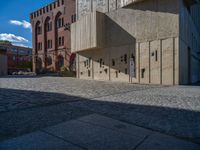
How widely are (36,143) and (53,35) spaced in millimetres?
37905

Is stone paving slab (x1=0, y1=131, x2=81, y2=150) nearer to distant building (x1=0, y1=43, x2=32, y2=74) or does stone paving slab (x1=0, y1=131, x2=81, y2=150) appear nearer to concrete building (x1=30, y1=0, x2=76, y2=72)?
concrete building (x1=30, y1=0, x2=76, y2=72)

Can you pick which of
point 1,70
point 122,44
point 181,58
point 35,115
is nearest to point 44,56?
point 1,70

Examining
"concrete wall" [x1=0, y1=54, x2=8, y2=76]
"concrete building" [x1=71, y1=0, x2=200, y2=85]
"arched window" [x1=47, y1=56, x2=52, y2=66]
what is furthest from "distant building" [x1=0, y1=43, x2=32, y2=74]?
"concrete building" [x1=71, y1=0, x2=200, y2=85]

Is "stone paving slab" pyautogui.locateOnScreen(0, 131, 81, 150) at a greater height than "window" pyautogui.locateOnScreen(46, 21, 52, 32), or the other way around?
"window" pyautogui.locateOnScreen(46, 21, 52, 32)

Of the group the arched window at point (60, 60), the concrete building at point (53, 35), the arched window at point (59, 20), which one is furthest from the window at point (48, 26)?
the arched window at point (60, 60)

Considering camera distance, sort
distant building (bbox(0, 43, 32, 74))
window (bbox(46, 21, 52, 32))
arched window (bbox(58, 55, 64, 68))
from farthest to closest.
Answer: distant building (bbox(0, 43, 32, 74)) → window (bbox(46, 21, 52, 32)) → arched window (bbox(58, 55, 64, 68))

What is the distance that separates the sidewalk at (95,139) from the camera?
3.13m

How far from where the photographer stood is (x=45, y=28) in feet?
135

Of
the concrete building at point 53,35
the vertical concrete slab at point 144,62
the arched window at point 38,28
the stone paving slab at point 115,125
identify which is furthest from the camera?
the arched window at point 38,28

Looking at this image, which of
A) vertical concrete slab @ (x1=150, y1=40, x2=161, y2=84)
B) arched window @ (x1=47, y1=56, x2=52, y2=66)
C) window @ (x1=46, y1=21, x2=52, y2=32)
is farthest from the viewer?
arched window @ (x1=47, y1=56, x2=52, y2=66)

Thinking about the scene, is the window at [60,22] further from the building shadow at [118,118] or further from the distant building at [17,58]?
the building shadow at [118,118]

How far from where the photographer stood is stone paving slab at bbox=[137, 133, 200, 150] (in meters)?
3.17

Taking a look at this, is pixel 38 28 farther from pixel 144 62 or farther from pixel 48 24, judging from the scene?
pixel 144 62

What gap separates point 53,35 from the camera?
39.0m
